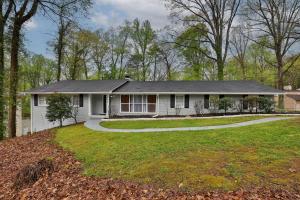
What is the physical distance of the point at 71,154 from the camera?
A: 376 inches

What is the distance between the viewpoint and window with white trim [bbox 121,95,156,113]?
21.5 meters

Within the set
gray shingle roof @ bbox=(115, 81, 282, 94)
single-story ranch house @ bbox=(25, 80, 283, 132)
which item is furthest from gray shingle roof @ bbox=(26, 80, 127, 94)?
gray shingle roof @ bbox=(115, 81, 282, 94)

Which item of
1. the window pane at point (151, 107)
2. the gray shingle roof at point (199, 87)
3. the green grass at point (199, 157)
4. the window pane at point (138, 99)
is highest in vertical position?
the gray shingle roof at point (199, 87)

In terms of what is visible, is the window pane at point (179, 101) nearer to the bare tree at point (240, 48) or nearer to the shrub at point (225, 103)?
the shrub at point (225, 103)

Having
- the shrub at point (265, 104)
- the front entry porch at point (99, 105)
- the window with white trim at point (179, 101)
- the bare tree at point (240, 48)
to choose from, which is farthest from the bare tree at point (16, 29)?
the bare tree at point (240, 48)

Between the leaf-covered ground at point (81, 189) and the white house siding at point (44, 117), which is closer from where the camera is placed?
the leaf-covered ground at point (81, 189)

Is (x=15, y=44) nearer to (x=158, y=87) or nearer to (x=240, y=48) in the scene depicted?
(x=158, y=87)

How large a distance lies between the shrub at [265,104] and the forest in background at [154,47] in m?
9.18

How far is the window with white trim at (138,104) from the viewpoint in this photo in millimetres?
21469

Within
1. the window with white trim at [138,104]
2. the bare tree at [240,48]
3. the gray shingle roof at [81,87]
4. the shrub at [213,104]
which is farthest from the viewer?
the bare tree at [240,48]

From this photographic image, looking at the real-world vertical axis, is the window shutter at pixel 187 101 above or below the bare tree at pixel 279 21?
below

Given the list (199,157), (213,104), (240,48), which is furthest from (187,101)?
(240,48)

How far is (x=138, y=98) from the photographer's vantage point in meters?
21.6

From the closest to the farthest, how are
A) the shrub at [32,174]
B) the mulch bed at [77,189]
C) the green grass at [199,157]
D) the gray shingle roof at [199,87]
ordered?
the mulch bed at [77,189], the green grass at [199,157], the shrub at [32,174], the gray shingle roof at [199,87]
